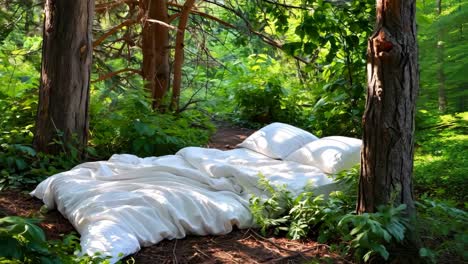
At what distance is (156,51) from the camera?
309 inches

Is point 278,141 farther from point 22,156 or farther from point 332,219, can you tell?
point 22,156

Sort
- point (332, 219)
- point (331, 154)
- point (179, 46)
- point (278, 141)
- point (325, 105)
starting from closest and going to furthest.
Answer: point (332, 219)
point (331, 154)
point (278, 141)
point (325, 105)
point (179, 46)

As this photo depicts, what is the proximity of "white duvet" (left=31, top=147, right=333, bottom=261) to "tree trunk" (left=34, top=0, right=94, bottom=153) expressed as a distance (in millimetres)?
771

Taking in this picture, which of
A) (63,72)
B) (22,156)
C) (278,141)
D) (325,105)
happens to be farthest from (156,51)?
(278,141)

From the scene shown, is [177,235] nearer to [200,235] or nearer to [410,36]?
[200,235]

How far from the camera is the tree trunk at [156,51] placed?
766 centimetres

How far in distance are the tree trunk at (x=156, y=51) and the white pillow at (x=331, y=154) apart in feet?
10.3

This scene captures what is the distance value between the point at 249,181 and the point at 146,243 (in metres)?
1.15

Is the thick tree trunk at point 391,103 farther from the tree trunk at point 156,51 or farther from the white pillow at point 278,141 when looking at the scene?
the tree trunk at point 156,51

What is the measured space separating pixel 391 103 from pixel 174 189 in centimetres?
179

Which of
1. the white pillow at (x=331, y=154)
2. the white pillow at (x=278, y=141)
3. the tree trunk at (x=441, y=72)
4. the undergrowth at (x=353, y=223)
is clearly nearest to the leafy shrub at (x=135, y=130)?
the white pillow at (x=278, y=141)

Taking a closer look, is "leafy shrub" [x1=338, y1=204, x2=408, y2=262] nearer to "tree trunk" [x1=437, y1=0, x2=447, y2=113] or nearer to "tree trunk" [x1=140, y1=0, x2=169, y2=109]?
"tree trunk" [x1=437, y1=0, x2=447, y2=113]

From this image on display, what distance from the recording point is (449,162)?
4559mm

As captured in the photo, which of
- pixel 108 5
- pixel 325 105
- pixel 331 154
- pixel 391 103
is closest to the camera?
pixel 391 103
